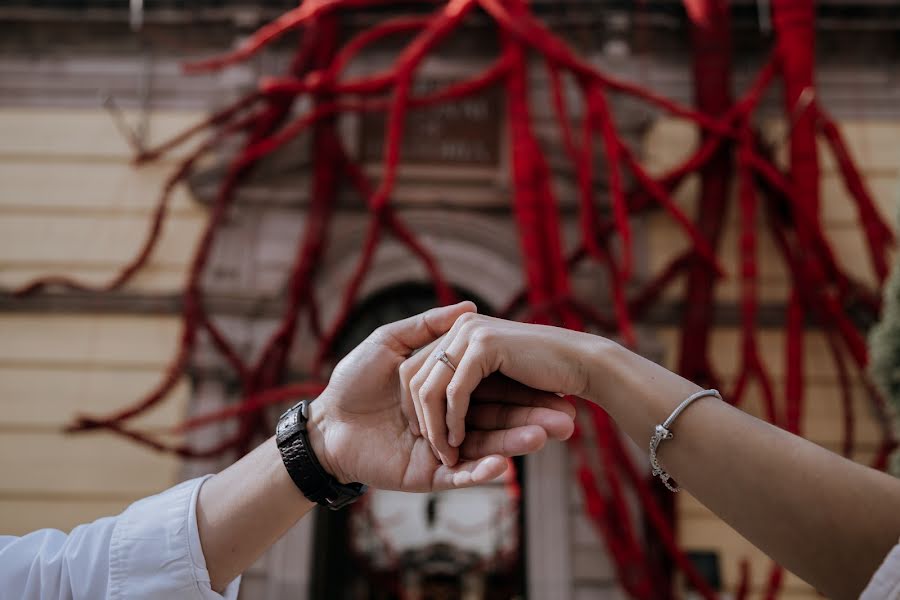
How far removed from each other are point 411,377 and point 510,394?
18 centimetres

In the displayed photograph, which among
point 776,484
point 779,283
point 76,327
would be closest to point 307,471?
point 776,484

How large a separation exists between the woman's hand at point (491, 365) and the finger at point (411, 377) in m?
0.06

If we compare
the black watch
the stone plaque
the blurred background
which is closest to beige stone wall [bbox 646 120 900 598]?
the blurred background

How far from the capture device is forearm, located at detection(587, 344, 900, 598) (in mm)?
983

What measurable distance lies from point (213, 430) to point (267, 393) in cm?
44

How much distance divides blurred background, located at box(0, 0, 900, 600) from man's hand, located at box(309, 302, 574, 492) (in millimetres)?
3010

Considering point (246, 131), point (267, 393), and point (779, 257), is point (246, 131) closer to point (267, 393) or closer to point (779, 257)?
point (267, 393)

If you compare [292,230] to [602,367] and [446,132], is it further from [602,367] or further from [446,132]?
[602,367]

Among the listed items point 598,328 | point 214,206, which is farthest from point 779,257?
point 214,206

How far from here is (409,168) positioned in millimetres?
4848

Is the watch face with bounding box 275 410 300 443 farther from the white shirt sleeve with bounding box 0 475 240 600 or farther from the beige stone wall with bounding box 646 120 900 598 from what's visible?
the beige stone wall with bounding box 646 120 900 598

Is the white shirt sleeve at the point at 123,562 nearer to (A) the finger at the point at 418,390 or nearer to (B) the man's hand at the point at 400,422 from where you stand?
(B) the man's hand at the point at 400,422

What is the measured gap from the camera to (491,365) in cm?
122

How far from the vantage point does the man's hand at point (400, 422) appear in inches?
50.6
